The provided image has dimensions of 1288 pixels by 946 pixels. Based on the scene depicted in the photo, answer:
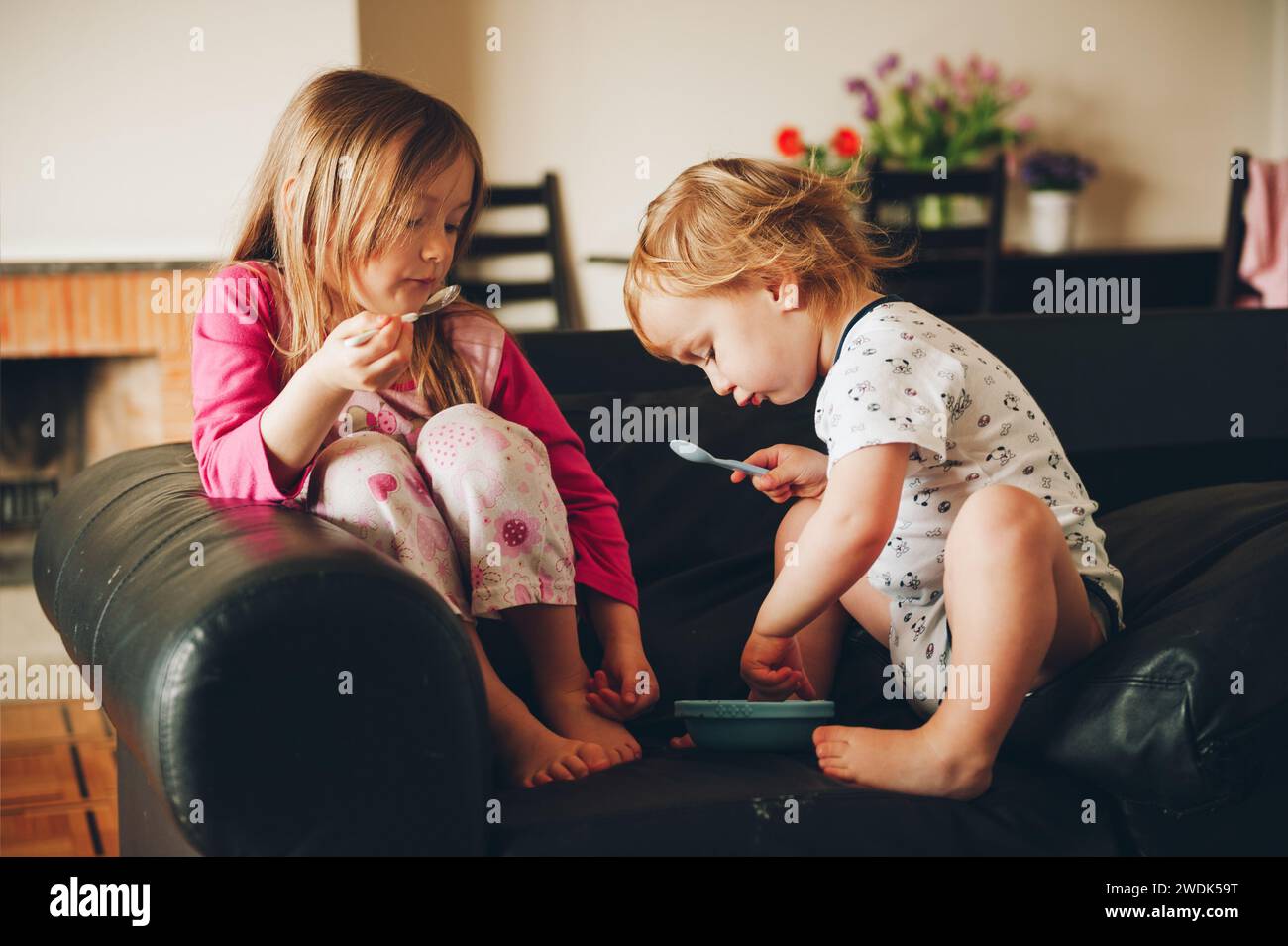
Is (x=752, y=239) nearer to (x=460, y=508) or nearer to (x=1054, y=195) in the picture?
(x=460, y=508)

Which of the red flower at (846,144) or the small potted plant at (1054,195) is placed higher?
the red flower at (846,144)

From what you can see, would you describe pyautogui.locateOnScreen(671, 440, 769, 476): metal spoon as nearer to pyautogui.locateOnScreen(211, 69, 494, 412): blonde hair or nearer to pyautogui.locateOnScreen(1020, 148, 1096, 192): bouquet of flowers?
pyautogui.locateOnScreen(211, 69, 494, 412): blonde hair

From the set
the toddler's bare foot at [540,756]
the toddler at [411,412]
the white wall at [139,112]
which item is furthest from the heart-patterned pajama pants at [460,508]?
the white wall at [139,112]

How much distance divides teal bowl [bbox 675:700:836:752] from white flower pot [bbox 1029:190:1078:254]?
3.44 meters

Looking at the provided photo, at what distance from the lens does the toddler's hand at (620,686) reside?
1167mm

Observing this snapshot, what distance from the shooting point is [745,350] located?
125cm

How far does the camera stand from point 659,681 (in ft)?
4.32

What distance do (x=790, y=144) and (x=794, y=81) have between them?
1.30ft

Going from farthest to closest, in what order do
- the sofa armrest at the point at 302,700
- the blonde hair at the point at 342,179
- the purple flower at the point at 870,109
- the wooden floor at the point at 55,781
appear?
the purple flower at the point at 870,109 < the wooden floor at the point at 55,781 < the blonde hair at the point at 342,179 < the sofa armrest at the point at 302,700

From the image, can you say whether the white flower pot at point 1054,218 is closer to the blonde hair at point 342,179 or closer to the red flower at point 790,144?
the red flower at point 790,144

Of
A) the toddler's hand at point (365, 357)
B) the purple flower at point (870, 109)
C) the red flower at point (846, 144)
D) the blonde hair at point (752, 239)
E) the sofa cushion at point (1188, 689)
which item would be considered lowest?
the sofa cushion at point (1188, 689)

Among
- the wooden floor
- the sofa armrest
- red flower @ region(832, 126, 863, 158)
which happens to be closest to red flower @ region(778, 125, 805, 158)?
red flower @ region(832, 126, 863, 158)

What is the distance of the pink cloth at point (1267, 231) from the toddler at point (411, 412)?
284 cm

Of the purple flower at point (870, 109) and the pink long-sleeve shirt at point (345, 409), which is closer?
the pink long-sleeve shirt at point (345, 409)
